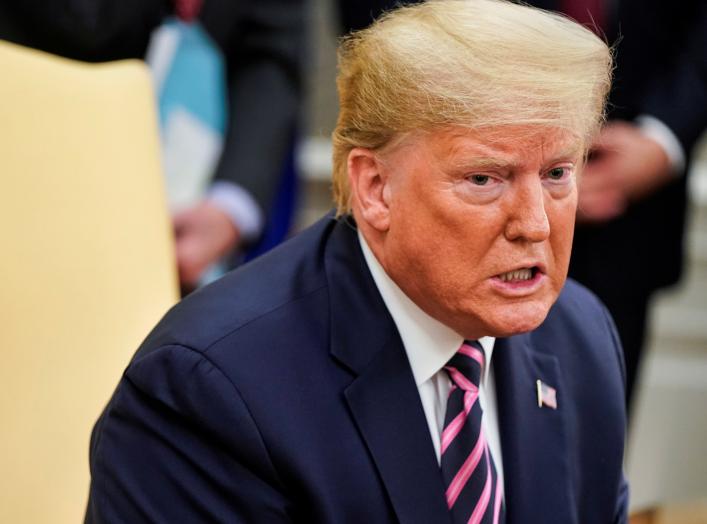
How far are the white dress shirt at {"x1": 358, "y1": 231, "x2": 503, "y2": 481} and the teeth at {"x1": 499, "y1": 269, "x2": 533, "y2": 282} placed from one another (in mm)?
119

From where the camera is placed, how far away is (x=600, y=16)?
2.11m

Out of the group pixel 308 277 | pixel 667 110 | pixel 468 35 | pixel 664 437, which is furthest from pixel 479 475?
pixel 664 437

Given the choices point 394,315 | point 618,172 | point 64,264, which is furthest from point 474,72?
point 618,172

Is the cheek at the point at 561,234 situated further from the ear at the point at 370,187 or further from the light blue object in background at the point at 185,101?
the light blue object in background at the point at 185,101

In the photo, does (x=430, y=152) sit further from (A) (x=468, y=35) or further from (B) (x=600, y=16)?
(B) (x=600, y=16)

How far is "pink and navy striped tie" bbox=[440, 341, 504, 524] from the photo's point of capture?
1189mm

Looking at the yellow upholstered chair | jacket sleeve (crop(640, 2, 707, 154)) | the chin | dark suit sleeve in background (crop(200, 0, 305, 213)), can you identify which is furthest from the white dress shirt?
jacket sleeve (crop(640, 2, 707, 154))

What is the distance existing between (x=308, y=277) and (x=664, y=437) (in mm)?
2221

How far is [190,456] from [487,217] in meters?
0.34

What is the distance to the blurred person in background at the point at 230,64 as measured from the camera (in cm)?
189

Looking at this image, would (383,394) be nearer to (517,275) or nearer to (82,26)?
(517,275)

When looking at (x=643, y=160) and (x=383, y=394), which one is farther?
(x=643, y=160)

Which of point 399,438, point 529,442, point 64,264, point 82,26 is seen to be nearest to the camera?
point 399,438

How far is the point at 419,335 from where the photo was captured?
1.23 m
